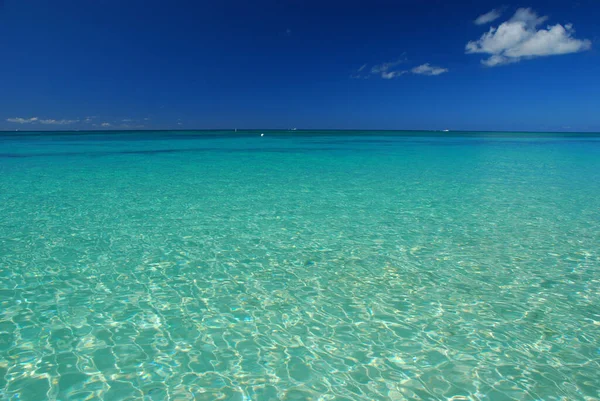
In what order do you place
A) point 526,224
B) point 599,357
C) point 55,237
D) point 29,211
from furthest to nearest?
point 29,211, point 526,224, point 55,237, point 599,357

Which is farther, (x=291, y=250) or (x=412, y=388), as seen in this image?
(x=291, y=250)

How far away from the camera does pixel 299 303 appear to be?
4.45 meters

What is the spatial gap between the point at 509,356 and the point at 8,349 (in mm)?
4757

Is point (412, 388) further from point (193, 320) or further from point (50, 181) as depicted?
point (50, 181)

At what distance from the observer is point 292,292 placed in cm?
473

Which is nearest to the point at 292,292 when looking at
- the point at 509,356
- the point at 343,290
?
the point at 343,290

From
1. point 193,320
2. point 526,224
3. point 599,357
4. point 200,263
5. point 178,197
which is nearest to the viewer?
point 599,357

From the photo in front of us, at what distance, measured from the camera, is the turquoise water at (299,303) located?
10.3 feet

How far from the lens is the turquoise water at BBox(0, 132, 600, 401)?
3.15 metres

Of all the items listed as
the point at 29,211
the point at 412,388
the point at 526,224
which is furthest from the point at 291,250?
the point at 29,211

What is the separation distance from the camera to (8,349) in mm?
3463

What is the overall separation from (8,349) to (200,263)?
2.54m

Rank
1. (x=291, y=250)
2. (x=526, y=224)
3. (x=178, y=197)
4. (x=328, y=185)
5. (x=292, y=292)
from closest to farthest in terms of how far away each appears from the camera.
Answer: (x=292, y=292) < (x=291, y=250) < (x=526, y=224) < (x=178, y=197) < (x=328, y=185)

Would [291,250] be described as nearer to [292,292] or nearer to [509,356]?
[292,292]
